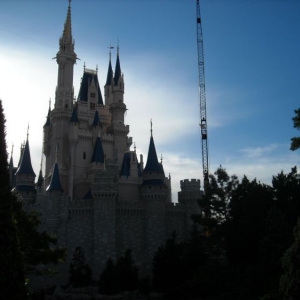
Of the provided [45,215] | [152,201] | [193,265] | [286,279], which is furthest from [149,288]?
[286,279]

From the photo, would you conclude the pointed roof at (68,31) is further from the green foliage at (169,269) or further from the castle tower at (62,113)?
the green foliage at (169,269)

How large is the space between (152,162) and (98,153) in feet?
28.5

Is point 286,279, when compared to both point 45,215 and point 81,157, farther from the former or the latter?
point 81,157

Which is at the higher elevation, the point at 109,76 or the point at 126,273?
the point at 109,76

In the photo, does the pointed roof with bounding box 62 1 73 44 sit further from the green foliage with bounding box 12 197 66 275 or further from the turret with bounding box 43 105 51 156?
the green foliage with bounding box 12 197 66 275

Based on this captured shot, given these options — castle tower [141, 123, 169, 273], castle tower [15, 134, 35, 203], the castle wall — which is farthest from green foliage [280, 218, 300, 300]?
castle tower [15, 134, 35, 203]

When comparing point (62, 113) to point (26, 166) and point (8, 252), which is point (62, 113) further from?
point (8, 252)

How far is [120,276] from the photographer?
118 ft

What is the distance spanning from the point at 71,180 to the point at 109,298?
1816 cm

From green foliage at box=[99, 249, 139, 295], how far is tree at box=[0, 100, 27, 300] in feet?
67.5

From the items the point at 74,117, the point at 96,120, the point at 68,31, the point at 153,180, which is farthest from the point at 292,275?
the point at 68,31

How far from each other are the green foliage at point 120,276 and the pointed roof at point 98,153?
1352 centimetres

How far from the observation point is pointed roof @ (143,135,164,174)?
4262 cm

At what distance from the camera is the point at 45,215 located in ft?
132
